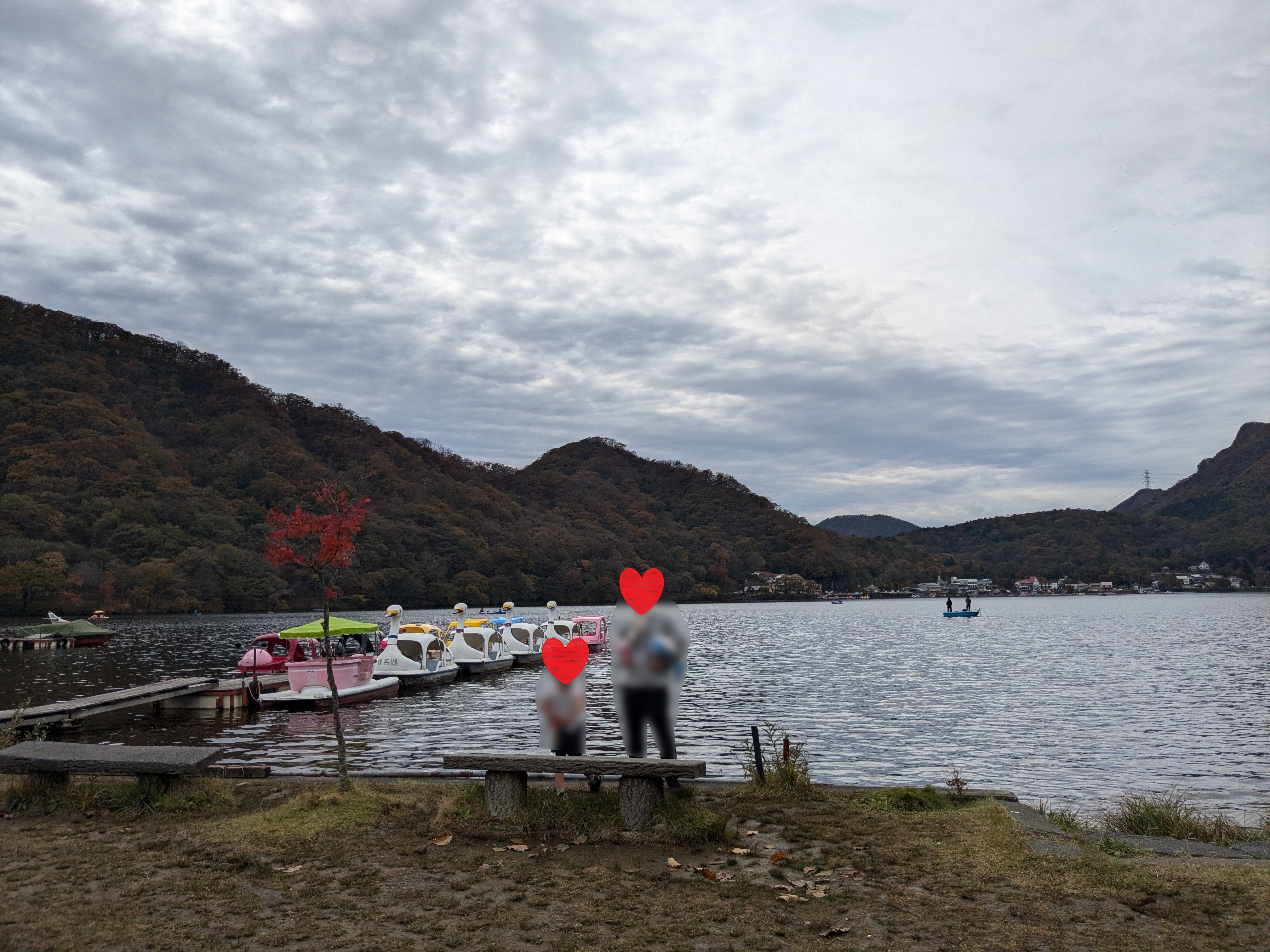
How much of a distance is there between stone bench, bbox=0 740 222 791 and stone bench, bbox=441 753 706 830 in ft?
9.28

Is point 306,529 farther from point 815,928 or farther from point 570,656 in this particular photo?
point 815,928

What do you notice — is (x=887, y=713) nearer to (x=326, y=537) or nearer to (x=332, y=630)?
(x=332, y=630)

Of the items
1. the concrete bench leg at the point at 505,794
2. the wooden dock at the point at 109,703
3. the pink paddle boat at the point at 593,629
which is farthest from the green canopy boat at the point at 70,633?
the concrete bench leg at the point at 505,794

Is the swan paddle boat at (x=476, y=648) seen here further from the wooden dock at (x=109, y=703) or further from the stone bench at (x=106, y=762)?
the stone bench at (x=106, y=762)

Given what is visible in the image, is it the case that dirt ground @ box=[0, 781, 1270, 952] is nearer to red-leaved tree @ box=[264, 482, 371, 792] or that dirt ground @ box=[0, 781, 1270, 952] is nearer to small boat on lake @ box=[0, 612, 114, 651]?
red-leaved tree @ box=[264, 482, 371, 792]

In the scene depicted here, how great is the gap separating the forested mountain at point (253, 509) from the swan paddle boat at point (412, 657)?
239 feet

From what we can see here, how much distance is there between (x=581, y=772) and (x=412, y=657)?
2569 centimetres

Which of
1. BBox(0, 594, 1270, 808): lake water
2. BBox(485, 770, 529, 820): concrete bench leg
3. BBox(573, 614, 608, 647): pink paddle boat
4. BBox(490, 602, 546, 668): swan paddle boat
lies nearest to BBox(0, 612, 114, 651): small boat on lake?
BBox(0, 594, 1270, 808): lake water

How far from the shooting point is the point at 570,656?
27.6 feet

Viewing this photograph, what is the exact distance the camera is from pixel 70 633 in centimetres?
5503

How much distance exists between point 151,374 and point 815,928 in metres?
166

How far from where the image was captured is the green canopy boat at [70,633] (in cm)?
5462
